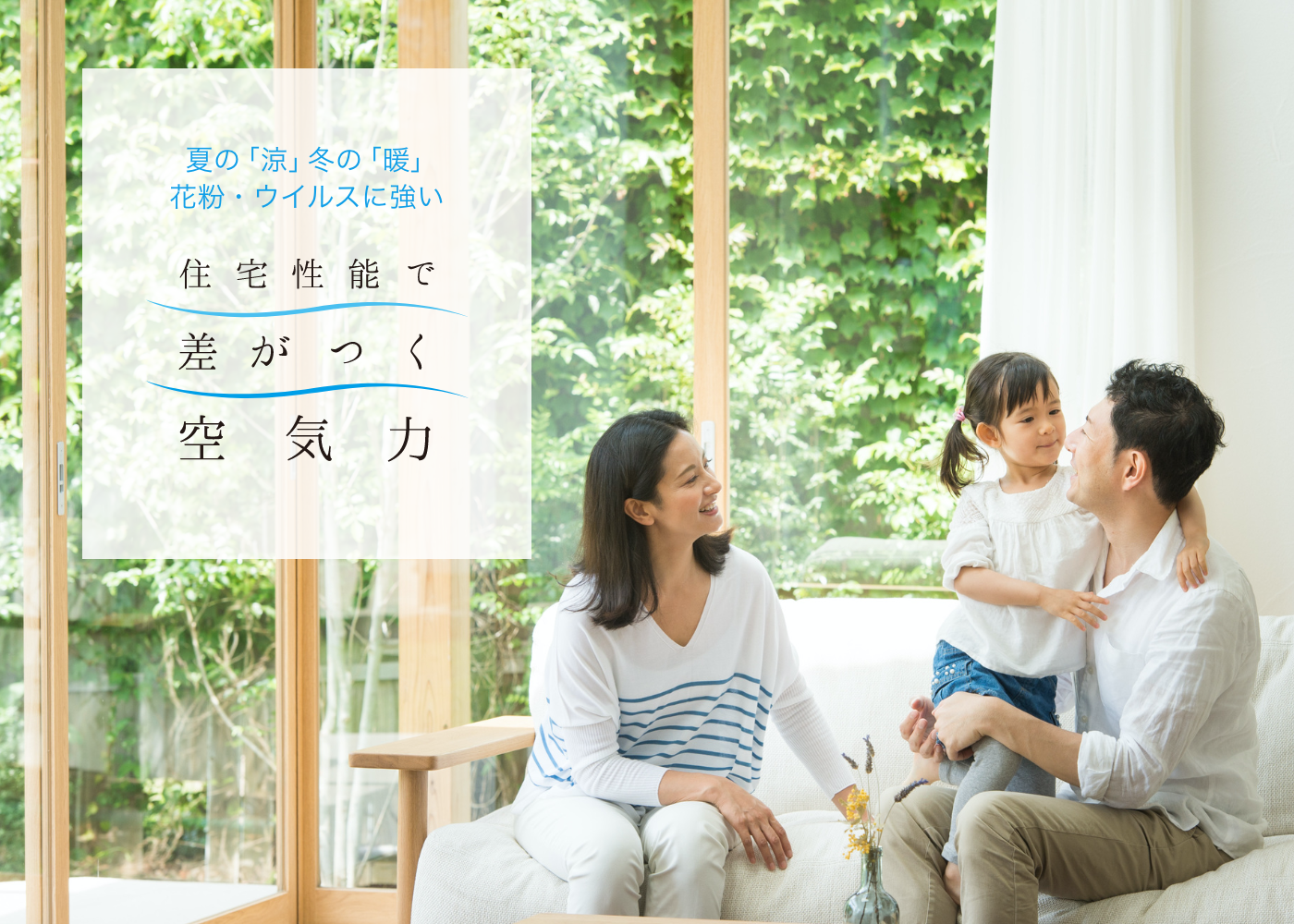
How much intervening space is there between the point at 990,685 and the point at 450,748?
1.01 meters

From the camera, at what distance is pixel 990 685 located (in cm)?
199

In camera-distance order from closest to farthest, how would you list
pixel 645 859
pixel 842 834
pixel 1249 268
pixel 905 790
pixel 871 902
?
pixel 871 902 < pixel 905 790 < pixel 645 859 < pixel 842 834 < pixel 1249 268

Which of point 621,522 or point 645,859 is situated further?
point 621,522

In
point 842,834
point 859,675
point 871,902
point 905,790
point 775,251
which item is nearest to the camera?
point 871,902

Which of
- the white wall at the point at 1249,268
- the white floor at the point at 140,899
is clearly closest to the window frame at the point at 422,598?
the white floor at the point at 140,899

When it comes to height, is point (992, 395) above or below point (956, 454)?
above

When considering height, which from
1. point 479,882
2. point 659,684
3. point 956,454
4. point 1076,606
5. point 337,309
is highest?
point 337,309

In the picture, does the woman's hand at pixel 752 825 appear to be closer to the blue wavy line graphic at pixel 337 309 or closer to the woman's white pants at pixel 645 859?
the woman's white pants at pixel 645 859

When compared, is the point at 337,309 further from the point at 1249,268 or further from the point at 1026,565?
the point at 1249,268

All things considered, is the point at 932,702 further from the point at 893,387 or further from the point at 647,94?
the point at 647,94

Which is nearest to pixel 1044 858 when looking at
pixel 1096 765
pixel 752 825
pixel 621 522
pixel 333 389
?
pixel 1096 765

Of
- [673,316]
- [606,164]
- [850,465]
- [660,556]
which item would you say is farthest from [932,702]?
[606,164]

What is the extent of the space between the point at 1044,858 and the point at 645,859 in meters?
0.63

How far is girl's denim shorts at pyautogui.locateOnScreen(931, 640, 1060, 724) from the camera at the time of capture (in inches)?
78.7
